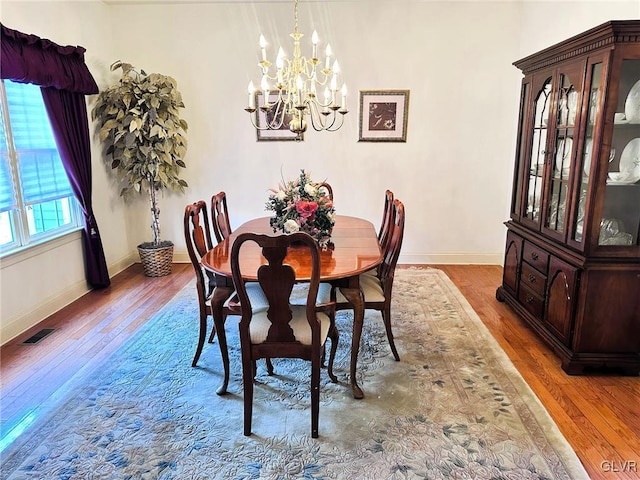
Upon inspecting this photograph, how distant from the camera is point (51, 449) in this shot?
198cm

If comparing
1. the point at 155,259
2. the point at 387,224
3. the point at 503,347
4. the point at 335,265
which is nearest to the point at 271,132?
the point at 155,259

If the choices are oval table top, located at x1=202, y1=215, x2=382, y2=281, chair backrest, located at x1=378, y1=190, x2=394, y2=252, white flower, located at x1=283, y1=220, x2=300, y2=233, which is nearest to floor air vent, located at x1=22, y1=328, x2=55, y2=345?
oval table top, located at x1=202, y1=215, x2=382, y2=281

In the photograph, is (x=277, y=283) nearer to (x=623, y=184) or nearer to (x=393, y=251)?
(x=393, y=251)

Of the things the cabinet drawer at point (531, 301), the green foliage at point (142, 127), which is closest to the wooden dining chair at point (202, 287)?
the green foliage at point (142, 127)

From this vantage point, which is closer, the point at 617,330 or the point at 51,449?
the point at 51,449

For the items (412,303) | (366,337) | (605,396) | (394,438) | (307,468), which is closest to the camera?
(307,468)

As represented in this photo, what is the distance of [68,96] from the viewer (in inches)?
143

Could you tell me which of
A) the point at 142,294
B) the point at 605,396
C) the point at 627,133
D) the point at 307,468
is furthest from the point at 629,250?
the point at 142,294

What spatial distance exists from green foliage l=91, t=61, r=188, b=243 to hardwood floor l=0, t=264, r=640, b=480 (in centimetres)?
119

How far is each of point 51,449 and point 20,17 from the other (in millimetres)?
3023

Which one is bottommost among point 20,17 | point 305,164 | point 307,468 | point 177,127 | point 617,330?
point 307,468

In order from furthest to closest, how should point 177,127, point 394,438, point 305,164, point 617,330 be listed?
1. point 305,164
2. point 177,127
3. point 617,330
4. point 394,438

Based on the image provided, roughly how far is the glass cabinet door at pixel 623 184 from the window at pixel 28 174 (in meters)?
4.10

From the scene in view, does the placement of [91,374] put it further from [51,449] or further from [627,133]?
[627,133]
